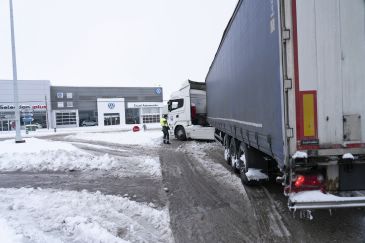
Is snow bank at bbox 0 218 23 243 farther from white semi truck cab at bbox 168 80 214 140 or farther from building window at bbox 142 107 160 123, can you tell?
building window at bbox 142 107 160 123

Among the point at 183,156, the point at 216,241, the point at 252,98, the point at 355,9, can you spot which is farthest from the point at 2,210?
the point at 183,156

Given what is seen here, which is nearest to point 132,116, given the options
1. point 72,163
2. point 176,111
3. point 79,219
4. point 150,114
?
point 150,114

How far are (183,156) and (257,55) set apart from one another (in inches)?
331

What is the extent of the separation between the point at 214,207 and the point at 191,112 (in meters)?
13.4

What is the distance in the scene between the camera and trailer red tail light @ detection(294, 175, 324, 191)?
12.2ft

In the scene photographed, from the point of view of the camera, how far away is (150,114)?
225ft

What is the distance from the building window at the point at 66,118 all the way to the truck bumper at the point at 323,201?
6529 centimetres

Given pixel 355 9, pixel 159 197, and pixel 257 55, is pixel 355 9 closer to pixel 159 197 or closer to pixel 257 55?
pixel 257 55

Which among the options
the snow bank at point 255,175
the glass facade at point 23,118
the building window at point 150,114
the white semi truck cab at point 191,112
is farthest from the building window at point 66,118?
the snow bank at point 255,175

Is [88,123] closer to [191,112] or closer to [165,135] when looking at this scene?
[165,135]

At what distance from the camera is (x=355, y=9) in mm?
3576

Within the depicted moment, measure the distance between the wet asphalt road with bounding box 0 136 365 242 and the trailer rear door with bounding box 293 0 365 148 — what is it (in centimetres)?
154

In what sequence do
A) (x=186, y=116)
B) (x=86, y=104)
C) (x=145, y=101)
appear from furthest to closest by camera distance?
(x=145, y=101)
(x=86, y=104)
(x=186, y=116)

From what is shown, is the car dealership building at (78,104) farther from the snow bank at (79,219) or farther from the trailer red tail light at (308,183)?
the trailer red tail light at (308,183)
